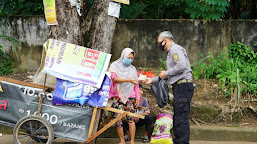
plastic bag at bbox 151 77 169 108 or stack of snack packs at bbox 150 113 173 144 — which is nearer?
plastic bag at bbox 151 77 169 108

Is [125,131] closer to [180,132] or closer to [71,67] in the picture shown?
[180,132]

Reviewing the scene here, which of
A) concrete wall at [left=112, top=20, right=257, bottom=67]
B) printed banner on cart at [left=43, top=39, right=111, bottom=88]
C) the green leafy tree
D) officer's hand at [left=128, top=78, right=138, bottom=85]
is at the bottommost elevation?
officer's hand at [left=128, top=78, right=138, bottom=85]

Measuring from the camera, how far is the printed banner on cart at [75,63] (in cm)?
405

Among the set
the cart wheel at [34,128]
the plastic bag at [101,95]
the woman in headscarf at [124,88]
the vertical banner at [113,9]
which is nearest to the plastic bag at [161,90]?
the woman in headscarf at [124,88]

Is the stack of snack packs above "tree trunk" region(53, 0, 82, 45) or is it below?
below

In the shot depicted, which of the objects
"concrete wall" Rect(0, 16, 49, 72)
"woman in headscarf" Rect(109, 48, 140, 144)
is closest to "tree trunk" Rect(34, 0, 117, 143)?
"woman in headscarf" Rect(109, 48, 140, 144)

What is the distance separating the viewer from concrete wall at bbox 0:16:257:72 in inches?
282

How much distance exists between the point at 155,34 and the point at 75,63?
3550mm

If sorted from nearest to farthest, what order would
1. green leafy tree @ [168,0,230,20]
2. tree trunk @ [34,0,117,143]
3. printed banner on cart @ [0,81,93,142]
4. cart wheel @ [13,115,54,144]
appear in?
cart wheel @ [13,115,54,144], printed banner on cart @ [0,81,93,142], tree trunk @ [34,0,117,143], green leafy tree @ [168,0,230,20]

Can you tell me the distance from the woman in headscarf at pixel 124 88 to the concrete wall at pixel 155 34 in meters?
2.60

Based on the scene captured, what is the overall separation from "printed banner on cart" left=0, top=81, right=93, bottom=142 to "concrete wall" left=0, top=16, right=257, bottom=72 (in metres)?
3.14

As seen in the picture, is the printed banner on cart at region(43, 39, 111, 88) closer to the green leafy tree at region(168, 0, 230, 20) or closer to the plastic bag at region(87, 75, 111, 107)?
the plastic bag at region(87, 75, 111, 107)

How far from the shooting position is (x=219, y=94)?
6.15 metres

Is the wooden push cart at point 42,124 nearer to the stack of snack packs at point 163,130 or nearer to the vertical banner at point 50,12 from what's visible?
the stack of snack packs at point 163,130
